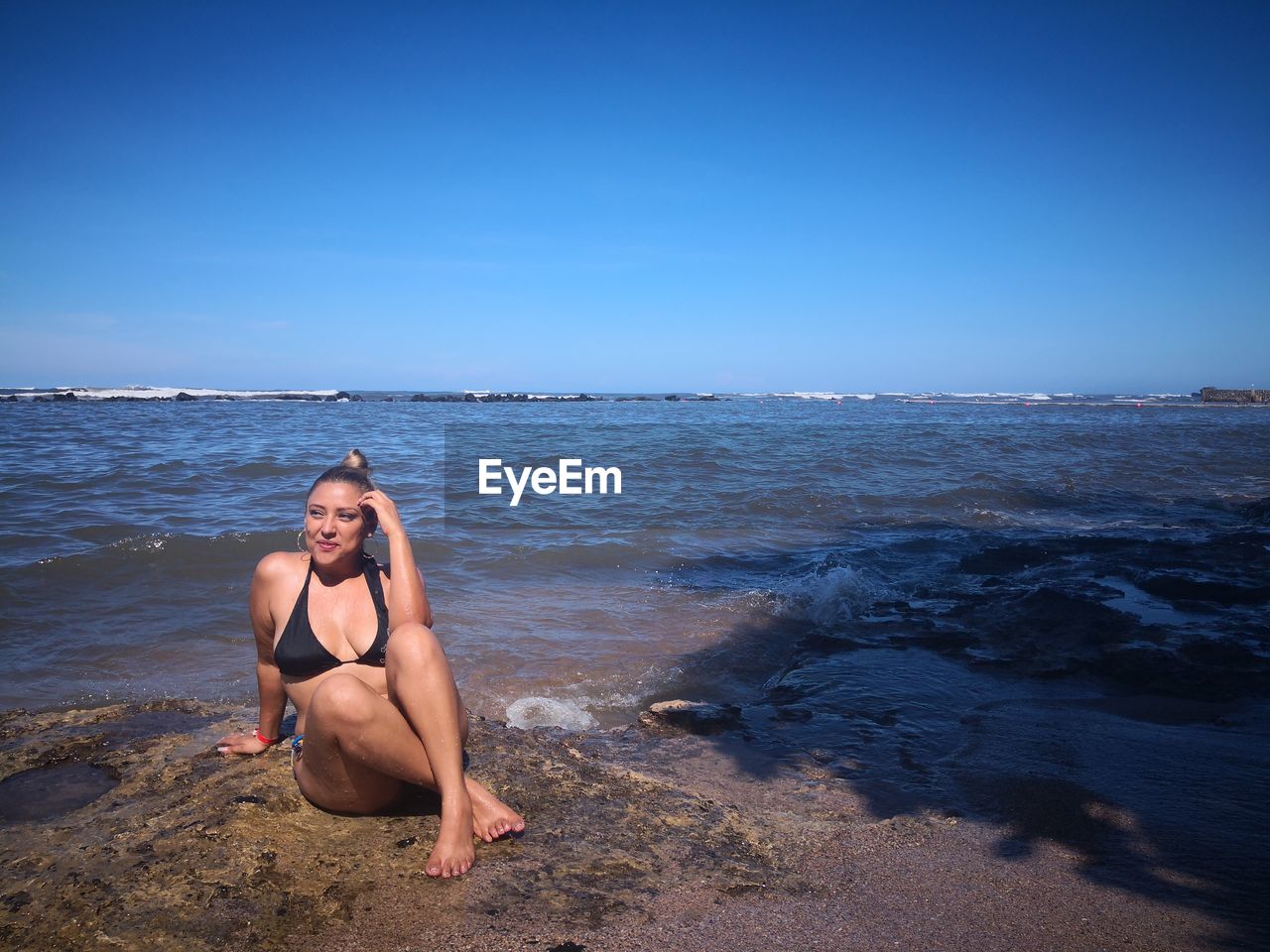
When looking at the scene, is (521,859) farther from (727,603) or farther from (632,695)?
(727,603)

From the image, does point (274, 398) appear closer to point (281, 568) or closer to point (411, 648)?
point (281, 568)

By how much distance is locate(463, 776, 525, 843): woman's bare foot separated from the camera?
2551 millimetres

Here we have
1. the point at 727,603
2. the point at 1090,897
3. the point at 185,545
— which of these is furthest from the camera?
the point at 185,545

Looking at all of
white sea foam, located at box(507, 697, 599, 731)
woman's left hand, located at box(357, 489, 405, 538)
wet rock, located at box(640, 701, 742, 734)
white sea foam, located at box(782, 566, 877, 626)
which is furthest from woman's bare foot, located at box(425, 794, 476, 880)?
white sea foam, located at box(782, 566, 877, 626)

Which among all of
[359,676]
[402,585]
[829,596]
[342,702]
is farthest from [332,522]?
[829,596]

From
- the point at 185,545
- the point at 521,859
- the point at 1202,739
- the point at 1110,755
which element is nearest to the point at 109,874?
the point at 521,859

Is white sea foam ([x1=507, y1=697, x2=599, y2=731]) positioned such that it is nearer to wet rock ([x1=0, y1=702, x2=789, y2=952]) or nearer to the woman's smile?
wet rock ([x1=0, y1=702, x2=789, y2=952])

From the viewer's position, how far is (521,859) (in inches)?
97.3

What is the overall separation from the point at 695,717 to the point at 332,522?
237cm

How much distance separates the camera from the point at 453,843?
7.84 ft

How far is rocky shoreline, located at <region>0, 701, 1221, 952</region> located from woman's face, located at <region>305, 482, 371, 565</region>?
927 mm

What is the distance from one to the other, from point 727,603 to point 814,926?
475 centimetres

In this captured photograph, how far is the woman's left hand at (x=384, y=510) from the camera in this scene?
2.74 meters

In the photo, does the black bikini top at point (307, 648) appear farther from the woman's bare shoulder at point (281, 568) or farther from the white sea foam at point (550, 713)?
the white sea foam at point (550, 713)
